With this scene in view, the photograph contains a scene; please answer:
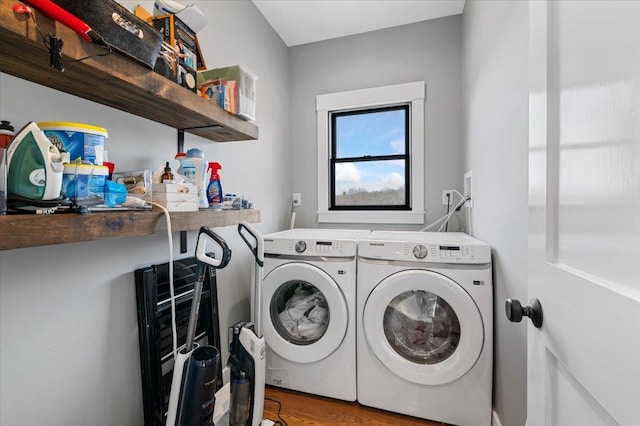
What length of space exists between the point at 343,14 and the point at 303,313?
2190mm

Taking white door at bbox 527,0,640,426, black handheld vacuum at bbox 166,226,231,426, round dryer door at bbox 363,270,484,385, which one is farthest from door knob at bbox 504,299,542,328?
black handheld vacuum at bbox 166,226,231,426

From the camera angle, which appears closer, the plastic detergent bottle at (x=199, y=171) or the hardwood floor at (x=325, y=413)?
the plastic detergent bottle at (x=199, y=171)

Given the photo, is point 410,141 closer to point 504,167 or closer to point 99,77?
point 504,167

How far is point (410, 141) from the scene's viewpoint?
2410 mm

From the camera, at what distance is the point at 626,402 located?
40 cm

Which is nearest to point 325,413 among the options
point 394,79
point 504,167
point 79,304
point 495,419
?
point 495,419

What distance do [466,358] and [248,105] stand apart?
1600mm

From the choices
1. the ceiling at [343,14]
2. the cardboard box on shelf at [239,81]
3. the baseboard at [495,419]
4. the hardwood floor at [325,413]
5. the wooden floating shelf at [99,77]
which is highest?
the ceiling at [343,14]

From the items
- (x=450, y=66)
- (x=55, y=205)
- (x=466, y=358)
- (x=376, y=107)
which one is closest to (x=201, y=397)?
(x=55, y=205)

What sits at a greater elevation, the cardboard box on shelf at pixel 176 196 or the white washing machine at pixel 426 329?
the cardboard box on shelf at pixel 176 196

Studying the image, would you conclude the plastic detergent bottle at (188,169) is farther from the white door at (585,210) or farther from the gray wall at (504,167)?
the gray wall at (504,167)

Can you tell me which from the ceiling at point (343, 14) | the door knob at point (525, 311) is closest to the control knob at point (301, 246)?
the door knob at point (525, 311)

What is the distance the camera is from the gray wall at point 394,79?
2.26 metres

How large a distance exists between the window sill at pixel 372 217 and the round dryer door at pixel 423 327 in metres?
0.92
